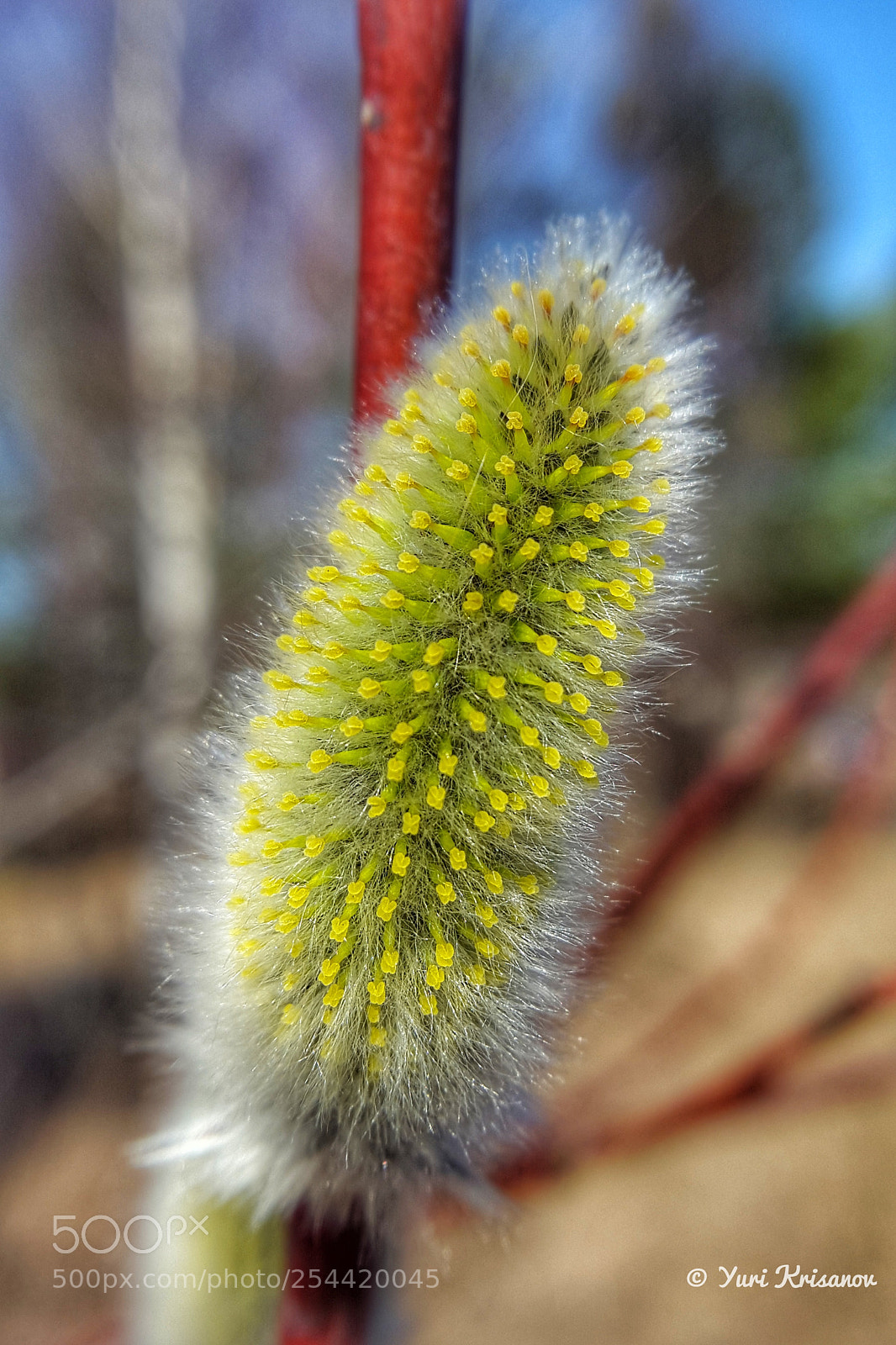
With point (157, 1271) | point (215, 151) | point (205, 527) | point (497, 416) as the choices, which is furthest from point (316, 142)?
point (157, 1271)

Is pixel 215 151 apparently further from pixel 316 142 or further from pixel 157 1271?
pixel 157 1271

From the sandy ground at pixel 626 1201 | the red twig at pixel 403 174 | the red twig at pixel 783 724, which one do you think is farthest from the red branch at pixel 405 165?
the sandy ground at pixel 626 1201

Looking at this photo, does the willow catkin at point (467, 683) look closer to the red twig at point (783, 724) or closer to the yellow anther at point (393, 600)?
the yellow anther at point (393, 600)

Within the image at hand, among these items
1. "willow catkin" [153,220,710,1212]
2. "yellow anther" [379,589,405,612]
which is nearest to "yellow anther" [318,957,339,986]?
"willow catkin" [153,220,710,1212]

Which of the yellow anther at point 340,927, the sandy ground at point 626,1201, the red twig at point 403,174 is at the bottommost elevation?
the sandy ground at point 626,1201

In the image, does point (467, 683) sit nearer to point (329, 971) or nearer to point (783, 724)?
point (329, 971)

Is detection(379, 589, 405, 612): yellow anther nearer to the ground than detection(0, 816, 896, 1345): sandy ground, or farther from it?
→ farther from it

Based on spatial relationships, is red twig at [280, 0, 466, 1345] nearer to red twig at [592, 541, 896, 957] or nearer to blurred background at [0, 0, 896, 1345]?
red twig at [592, 541, 896, 957]
